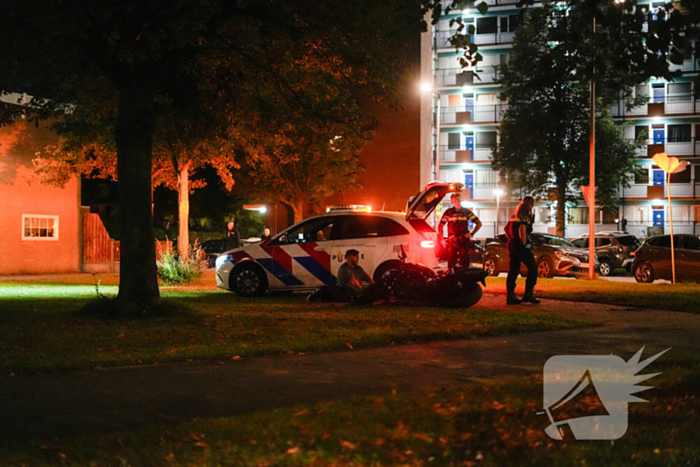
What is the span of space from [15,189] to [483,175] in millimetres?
40875

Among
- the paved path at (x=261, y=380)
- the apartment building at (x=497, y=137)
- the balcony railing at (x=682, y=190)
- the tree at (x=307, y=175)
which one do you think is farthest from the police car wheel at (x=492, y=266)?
the balcony railing at (x=682, y=190)

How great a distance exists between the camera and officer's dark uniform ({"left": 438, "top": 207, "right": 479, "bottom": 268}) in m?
13.4

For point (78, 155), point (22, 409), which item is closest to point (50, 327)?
point (22, 409)

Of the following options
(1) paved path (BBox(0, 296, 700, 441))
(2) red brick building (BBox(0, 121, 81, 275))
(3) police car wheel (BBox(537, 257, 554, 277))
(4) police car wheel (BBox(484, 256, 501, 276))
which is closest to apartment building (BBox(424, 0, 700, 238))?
(4) police car wheel (BBox(484, 256, 501, 276))

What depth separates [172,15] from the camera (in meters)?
11.2

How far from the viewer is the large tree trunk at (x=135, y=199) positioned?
11.4 metres

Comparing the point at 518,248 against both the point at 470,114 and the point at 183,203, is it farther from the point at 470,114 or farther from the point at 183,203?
the point at 470,114

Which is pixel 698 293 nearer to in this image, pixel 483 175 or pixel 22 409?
pixel 22 409

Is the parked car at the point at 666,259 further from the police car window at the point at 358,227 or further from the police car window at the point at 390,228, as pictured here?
the police car window at the point at 358,227

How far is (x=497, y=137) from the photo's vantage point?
58.6 m

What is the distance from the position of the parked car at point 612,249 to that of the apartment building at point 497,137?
72.2ft

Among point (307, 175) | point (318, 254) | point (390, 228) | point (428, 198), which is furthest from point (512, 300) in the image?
point (307, 175)

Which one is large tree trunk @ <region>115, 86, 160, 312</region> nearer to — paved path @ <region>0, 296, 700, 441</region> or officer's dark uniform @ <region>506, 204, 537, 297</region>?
paved path @ <region>0, 296, 700, 441</region>

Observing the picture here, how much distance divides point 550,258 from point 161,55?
1711 cm
